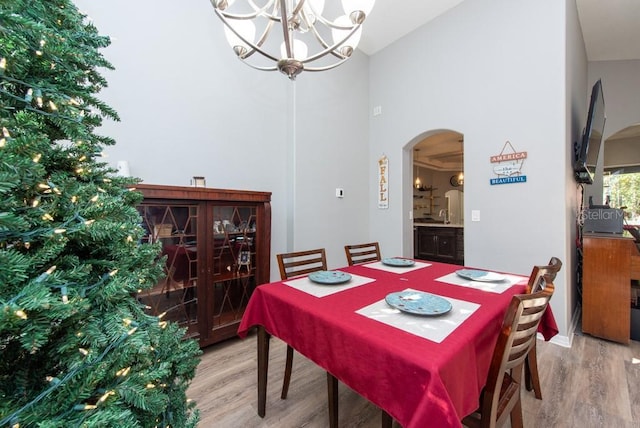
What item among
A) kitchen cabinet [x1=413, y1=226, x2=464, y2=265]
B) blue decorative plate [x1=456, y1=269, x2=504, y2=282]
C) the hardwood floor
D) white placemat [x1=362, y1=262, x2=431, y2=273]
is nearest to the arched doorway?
kitchen cabinet [x1=413, y1=226, x2=464, y2=265]

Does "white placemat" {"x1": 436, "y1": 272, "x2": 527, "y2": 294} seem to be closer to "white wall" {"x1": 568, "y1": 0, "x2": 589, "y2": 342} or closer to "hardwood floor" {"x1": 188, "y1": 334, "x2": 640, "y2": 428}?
"hardwood floor" {"x1": 188, "y1": 334, "x2": 640, "y2": 428}

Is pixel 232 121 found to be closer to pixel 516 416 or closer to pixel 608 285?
pixel 516 416

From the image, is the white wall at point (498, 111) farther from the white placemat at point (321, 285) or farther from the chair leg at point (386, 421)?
the chair leg at point (386, 421)

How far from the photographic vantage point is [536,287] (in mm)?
1448

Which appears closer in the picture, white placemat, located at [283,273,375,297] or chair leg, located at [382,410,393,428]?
chair leg, located at [382,410,393,428]

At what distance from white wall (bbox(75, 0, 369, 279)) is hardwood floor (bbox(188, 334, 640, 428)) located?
1.25 meters

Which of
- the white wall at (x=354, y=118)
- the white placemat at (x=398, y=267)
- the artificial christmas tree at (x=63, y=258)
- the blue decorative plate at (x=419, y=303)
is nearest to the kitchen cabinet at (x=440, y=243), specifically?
the white wall at (x=354, y=118)

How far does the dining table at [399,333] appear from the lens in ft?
2.75

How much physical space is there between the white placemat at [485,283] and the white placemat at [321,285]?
20.0 inches

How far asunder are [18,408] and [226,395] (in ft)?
5.02

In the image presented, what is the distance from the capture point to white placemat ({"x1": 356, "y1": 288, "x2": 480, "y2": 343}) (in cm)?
100

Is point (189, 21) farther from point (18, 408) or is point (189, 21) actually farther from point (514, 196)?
point (514, 196)

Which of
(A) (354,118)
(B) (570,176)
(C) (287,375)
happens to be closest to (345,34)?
(C) (287,375)

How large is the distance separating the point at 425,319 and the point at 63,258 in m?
1.21
